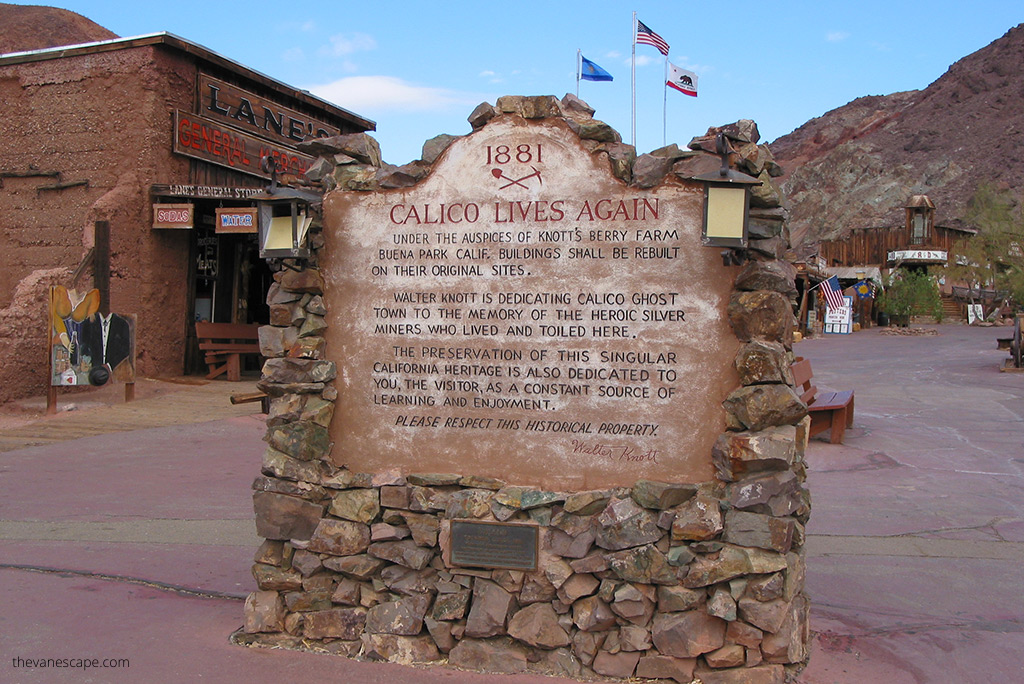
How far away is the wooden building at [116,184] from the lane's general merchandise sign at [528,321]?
836 cm

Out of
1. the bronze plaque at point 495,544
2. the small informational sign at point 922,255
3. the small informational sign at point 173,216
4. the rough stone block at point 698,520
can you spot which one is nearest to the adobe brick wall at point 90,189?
the small informational sign at point 173,216

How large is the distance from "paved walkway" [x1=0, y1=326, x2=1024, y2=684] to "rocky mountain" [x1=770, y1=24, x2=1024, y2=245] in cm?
5639

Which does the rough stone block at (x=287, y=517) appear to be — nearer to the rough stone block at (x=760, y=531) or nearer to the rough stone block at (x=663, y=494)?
the rough stone block at (x=663, y=494)

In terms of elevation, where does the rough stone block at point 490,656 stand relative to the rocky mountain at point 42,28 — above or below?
below

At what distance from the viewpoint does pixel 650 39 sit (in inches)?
698

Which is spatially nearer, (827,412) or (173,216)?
(827,412)

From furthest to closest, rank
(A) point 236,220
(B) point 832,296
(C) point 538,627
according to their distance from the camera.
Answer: (B) point 832,296 → (A) point 236,220 → (C) point 538,627

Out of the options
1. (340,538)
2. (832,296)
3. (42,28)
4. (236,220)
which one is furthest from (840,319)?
(42,28)

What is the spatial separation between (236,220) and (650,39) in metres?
9.58

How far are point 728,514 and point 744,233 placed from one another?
1.32m

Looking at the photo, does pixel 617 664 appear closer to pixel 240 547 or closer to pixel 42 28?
pixel 240 547

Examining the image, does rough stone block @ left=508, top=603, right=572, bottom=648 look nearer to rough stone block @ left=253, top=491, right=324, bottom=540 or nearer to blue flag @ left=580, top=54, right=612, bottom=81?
rough stone block @ left=253, top=491, right=324, bottom=540

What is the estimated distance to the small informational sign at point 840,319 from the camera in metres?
35.5

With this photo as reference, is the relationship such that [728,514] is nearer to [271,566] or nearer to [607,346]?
[607,346]
